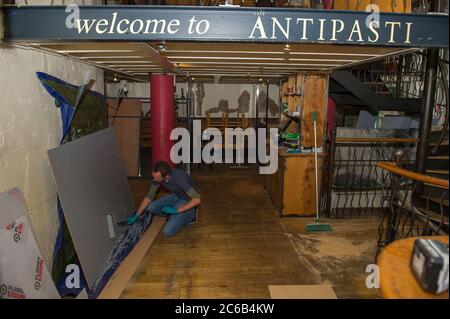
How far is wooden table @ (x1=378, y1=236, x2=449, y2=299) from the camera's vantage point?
5.48ft

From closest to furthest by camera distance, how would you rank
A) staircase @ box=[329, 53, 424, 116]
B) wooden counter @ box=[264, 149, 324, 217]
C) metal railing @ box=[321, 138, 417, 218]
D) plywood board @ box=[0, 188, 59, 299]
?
plywood board @ box=[0, 188, 59, 299] < wooden counter @ box=[264, 149, 324, 217] < metal railing @ box=[321, 138, 417, 218] < staircase @ box=[329, 53, 424, 116]

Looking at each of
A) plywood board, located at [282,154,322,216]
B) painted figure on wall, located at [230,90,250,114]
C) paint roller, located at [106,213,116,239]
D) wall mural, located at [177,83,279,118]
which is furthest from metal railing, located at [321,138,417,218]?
painted figure on wall, located at [230,90,250,114]

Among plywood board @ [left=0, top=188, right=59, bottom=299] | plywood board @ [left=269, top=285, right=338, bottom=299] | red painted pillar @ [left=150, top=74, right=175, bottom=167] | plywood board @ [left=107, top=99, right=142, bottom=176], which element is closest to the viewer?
plywood board @ [left=0, top=188, right=59, bottom=299]

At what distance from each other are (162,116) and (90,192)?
3188 mm

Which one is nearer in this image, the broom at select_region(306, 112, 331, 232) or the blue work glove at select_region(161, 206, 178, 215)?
the blue work glove at select_region(161, 206, 178, 215)

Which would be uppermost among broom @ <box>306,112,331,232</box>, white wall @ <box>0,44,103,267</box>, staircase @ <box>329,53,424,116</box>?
staircase @ <box>329,53,424,116</box>

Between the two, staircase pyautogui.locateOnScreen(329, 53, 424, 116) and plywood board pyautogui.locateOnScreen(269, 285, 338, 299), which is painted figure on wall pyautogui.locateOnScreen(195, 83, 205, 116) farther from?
plywood board pyautogui.locateOnScreen(269, 285, 338, 299)

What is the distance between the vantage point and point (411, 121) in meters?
8.70

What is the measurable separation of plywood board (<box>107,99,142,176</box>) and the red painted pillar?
1510 mm

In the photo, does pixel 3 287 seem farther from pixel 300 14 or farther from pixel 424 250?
pixel 300 14

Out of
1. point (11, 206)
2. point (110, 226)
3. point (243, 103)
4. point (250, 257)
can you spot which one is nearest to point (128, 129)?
point (110, 226)

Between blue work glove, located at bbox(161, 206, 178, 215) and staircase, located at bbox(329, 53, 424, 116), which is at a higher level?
staircase, located at bbox(329, 53, 424, 116)

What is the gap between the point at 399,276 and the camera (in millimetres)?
1769

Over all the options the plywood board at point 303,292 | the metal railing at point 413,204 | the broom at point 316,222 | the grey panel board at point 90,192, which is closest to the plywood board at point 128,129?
the grey panel board at point 90,192
